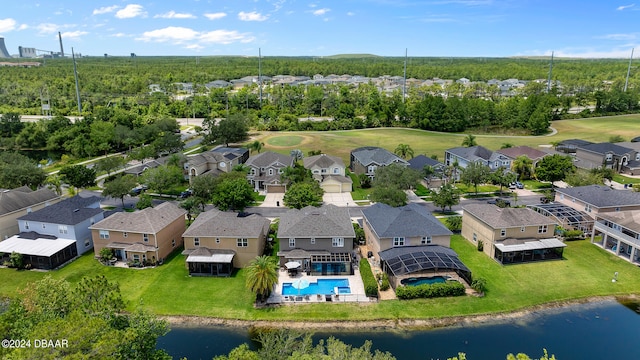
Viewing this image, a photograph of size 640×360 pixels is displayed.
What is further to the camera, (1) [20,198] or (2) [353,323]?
(1) [20,198]

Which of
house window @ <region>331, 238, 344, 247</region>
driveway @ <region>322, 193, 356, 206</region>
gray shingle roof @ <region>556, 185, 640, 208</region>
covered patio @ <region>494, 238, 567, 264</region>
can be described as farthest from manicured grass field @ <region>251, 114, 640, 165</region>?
house window @ <region>331, 238, 344, 247</region>

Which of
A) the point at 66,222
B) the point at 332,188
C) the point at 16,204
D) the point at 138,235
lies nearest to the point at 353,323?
the point at 138,235

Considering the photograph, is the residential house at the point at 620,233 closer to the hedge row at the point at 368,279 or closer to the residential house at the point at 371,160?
the hedge row at the point at 368,279

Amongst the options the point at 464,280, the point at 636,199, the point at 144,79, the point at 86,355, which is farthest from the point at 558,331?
the point at 144,79

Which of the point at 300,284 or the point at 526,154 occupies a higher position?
the point at 526,154

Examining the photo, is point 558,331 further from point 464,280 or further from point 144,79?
point 144,79

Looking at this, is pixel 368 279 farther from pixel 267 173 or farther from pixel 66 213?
pixel 267 173

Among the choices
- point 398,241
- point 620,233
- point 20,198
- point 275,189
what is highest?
point 20,198
